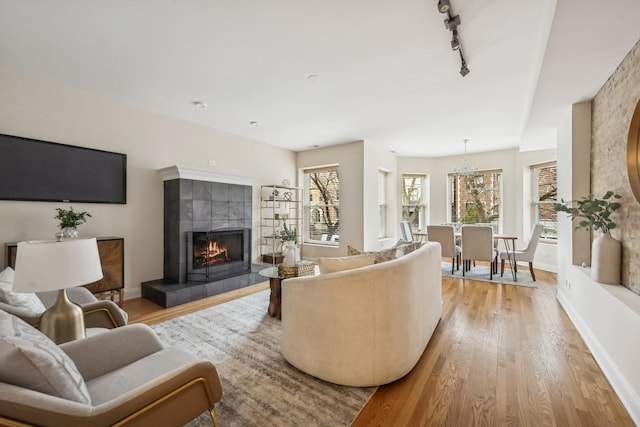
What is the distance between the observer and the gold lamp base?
1490 millimetres

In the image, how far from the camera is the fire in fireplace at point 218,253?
4.21 metres

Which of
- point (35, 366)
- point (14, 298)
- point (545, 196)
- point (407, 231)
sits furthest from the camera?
point (407, 231)

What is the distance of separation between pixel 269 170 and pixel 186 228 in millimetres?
2372

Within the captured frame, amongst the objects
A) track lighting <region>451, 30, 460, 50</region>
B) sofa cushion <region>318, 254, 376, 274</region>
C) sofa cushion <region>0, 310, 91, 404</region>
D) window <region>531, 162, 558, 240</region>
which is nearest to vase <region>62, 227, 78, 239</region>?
sofa cushion <region>0, 310, 91, 404</region>

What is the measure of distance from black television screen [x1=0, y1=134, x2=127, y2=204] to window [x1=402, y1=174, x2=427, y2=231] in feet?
20.7

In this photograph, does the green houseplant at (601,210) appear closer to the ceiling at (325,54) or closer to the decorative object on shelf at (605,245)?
the decorative object on shelf at (605,245)

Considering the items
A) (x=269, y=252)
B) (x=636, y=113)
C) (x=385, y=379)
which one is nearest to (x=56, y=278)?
(x=385, y=379)

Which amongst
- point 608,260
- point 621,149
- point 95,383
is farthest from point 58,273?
point 621,149

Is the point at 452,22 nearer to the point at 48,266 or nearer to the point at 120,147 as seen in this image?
the point at 48,266

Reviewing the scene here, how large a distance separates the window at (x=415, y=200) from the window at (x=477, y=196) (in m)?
0.67

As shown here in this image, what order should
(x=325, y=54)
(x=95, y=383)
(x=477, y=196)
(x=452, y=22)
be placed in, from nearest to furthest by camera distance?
(x=95, y=383) < (x=452, y=22) < (x=325, y=54) < (x=477, y=196)

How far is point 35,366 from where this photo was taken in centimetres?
91

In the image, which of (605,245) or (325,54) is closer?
(605,245)

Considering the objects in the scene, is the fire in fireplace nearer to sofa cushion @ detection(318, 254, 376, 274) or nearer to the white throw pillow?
the white throw pillow
